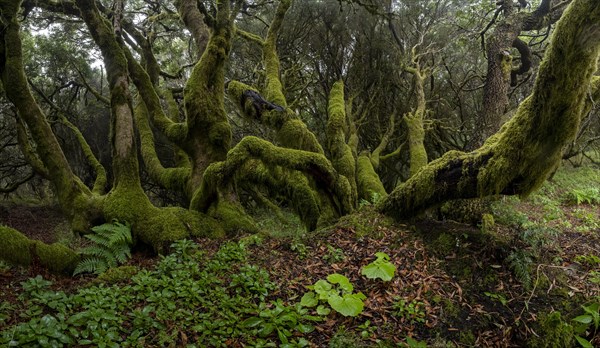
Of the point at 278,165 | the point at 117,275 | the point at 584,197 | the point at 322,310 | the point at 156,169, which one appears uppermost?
the point at 156,169

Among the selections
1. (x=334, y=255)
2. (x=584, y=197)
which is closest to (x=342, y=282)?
(x=334, y=255)

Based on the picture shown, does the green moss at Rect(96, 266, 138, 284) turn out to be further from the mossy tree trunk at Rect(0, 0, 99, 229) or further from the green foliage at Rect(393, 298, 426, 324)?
the green foliage at Rect(393, 298, 426, 324)

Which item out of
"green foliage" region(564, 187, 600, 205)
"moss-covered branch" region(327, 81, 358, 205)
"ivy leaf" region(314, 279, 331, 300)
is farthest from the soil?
"green foliage" region(564, 187, 600, 205)

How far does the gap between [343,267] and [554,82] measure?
303 centimetres

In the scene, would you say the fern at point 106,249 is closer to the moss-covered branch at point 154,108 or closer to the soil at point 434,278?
the soil at point 434,278

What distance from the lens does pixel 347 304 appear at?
11.6ft

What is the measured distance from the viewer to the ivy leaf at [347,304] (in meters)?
3.46

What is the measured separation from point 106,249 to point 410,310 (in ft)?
13.7

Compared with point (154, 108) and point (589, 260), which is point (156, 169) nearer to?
point (154, 108)

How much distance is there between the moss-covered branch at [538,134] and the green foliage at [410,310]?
1.57 metres

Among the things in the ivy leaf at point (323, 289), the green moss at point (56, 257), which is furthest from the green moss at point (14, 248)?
the ivy leaf at point (323, 289)

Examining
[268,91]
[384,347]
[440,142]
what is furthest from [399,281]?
[440,142]

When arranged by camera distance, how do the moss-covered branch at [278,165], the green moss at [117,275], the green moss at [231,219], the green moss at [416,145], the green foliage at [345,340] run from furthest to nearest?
1. the green moss at [416,145]
2. the green moss at [231,219]
3. the moss-covered branch at [278,165]
4. the green moss at [117,275]
5. the green foliage at [345,340]

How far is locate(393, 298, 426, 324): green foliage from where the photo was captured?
3645 millimetres
